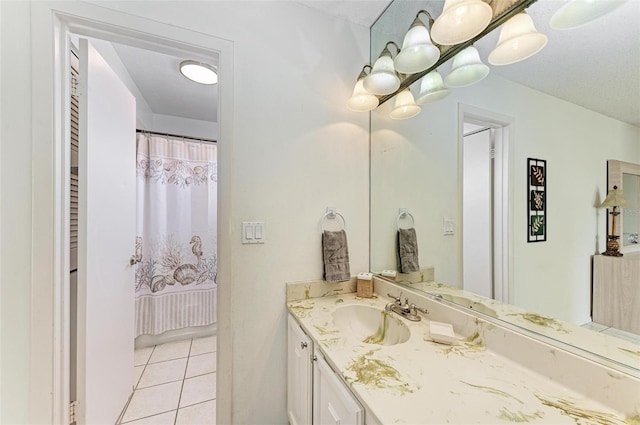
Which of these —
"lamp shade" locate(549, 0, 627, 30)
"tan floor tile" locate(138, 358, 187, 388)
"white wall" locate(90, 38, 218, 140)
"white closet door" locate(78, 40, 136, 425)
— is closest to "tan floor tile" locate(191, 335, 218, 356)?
"tan floor tile" locate(138, 358, 187, 388)

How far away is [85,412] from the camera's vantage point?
1162mm

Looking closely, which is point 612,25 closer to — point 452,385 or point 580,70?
point 580,70

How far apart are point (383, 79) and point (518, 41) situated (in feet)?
1.82

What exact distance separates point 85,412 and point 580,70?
2.41m

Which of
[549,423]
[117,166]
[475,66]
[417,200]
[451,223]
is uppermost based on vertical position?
[475,66]

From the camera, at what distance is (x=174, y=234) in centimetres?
242

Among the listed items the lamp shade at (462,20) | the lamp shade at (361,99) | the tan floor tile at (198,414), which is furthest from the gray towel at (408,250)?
the tan floor tile at (198,414)

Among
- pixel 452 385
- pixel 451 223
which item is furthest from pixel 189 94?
pixel 452 385

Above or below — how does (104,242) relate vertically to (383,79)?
below

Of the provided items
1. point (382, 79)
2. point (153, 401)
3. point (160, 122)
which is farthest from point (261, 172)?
point (160, 122)

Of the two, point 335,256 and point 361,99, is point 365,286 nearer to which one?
→ point 335,256

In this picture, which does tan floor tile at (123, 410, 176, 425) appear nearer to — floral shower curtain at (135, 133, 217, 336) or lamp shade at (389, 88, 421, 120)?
floral shower curtain at (135, 133, 217, 336)

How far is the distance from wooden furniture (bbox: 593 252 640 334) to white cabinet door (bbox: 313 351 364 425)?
2.48 feet

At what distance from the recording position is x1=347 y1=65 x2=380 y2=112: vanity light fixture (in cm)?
137
